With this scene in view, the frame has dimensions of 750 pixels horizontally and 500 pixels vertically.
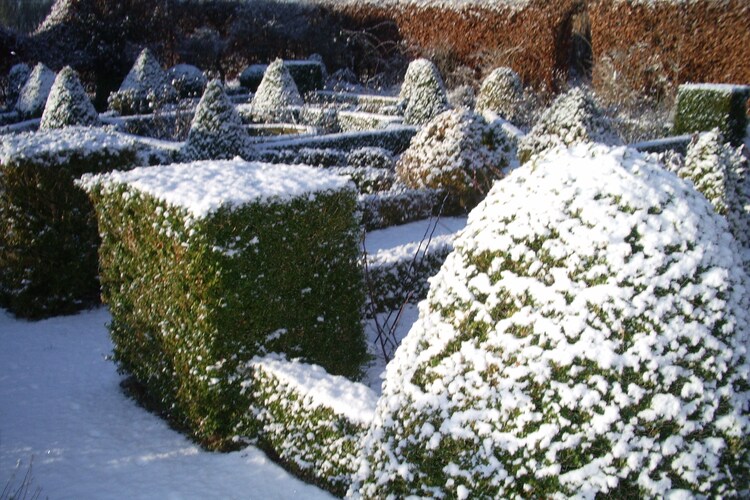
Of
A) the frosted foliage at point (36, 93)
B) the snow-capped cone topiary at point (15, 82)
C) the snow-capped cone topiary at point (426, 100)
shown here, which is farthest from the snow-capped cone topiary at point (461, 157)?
the snow-capped cone topiary at point (15, 82)

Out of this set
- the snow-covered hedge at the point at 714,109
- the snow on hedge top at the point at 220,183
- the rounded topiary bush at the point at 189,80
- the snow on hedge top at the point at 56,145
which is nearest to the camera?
the snow on hedge top at the point at 220,183

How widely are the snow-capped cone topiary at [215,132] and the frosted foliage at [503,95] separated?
23.1 feet

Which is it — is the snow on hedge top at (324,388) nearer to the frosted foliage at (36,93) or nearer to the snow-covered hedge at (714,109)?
the snow-covered hedge at (714,109)

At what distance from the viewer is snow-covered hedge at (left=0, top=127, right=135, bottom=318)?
7043mm

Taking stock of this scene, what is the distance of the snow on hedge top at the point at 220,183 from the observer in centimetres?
468

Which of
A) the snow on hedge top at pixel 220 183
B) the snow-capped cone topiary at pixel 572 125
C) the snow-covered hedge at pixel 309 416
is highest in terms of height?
the snow on hedge top at pixel 220 183

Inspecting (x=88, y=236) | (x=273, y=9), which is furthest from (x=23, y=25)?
(x=88, y=236)

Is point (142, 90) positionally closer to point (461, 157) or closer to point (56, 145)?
point (461, 157)

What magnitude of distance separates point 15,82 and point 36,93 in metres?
4.22

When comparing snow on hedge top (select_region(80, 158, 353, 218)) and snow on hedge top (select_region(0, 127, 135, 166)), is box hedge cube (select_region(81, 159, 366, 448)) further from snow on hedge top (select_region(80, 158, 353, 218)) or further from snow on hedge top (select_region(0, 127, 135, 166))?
snow on hedge top (select_region(0, 127, 135, 166))

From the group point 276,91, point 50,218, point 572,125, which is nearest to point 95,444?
point 50,218

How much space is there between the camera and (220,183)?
200 inches

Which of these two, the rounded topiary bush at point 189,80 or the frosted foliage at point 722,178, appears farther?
the rounded topiary bush at point 189,80

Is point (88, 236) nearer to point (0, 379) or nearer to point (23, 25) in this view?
point (0, 379)
